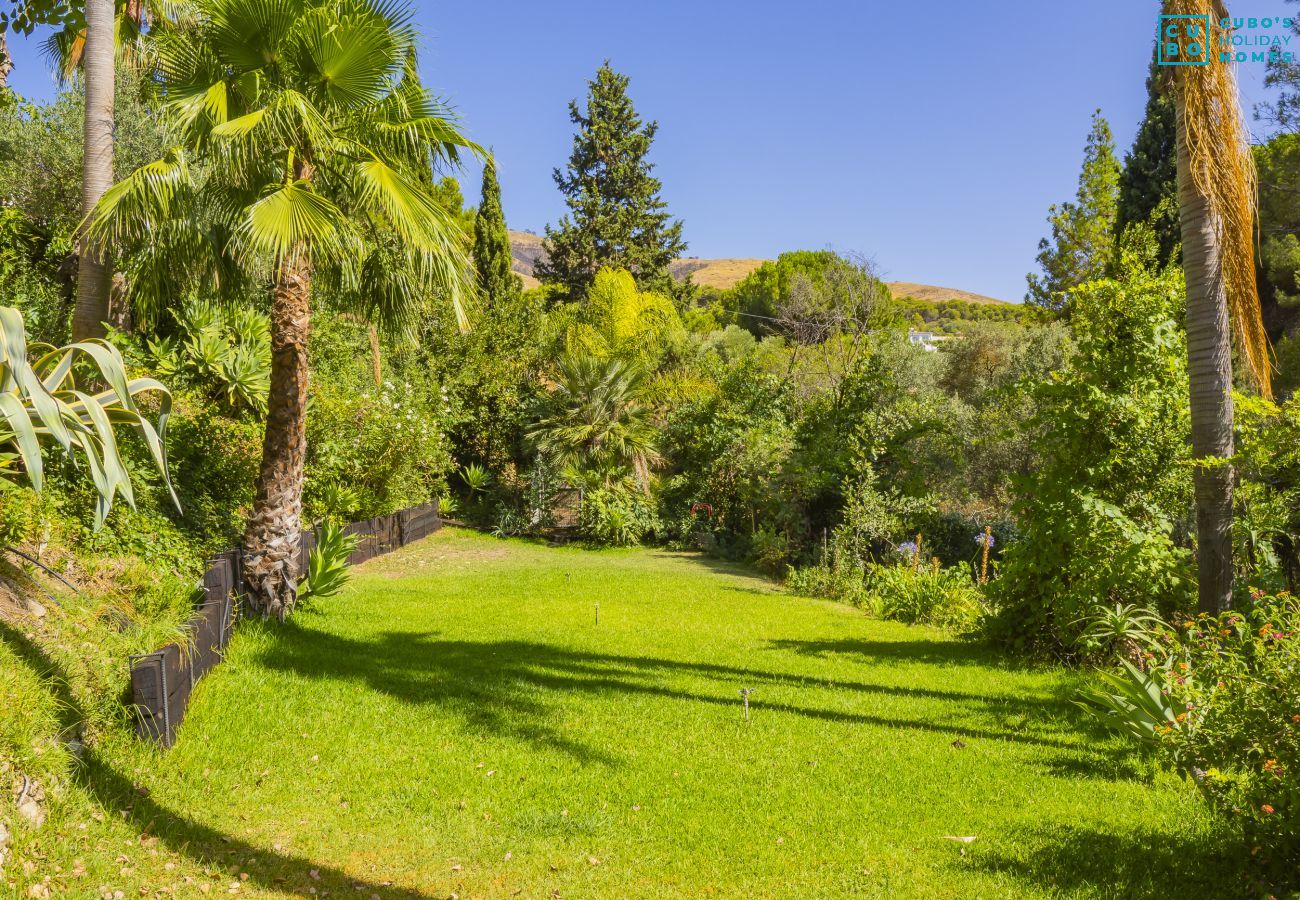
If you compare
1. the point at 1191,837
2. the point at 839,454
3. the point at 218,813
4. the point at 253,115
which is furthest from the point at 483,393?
the point at 1191,837

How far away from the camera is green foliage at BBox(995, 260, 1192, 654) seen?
6.82m

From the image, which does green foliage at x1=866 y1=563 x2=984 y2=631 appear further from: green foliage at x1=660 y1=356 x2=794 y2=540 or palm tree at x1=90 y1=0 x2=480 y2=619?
palm tree at x1=90 y1=0 x2=480 y2=619

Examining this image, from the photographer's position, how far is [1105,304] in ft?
24.1

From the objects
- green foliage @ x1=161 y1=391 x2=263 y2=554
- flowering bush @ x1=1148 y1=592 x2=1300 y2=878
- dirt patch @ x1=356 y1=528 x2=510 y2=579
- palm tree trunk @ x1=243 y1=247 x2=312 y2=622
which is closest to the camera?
flowering bush @ x1=1148 y1=592 x2=1300 y2=878

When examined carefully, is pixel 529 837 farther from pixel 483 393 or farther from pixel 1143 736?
pixel 483 393

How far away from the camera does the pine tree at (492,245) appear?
29.5 metres

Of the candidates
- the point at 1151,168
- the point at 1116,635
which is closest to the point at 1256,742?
the point at 1116,635

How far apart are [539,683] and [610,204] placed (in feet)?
116

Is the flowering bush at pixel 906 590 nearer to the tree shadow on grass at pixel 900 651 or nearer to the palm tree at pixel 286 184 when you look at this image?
the tree shadow on grass at pixel 900 651

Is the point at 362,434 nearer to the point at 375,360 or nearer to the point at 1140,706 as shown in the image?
the point at 375,360

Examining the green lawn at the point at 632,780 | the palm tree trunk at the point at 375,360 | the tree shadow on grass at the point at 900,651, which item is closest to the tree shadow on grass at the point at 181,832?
the green lawn at the point at 632,780

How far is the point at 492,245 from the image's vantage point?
30.2 metres

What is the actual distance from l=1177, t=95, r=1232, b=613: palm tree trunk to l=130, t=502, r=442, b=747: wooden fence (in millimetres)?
6567

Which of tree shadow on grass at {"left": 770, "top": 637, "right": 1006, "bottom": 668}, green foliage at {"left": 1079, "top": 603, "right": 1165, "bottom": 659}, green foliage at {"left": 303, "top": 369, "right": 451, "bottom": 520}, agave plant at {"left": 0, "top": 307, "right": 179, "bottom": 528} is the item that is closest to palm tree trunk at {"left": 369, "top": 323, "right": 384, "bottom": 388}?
green foliage at {"left": 303, "top": 369, "right": 451, "bottom": 520}
